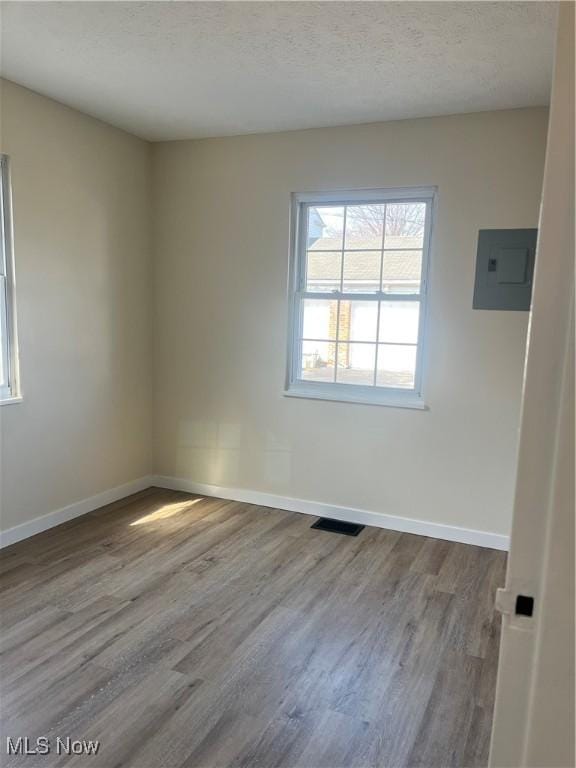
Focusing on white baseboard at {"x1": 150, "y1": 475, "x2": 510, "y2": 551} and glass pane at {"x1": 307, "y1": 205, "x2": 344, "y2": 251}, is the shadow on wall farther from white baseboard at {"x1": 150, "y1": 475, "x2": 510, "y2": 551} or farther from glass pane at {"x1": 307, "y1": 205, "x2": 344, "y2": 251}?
glass pane at {"x1": 307, "y1": 205, "x2": 344, "y2": 251}

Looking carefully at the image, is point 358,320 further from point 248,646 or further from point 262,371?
point 248,646

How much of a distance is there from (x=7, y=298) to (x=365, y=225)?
2.33 metres

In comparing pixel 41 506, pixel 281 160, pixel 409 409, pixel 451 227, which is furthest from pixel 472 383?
pixel 41 506

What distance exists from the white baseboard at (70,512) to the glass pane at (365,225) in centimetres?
250

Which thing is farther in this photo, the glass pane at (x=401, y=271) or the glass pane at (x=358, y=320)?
the glass pane at (x=358, y=320)

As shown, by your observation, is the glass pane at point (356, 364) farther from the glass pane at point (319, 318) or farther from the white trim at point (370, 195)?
the white trim at point (370, 195)

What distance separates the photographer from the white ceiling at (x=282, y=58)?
7.11 feet

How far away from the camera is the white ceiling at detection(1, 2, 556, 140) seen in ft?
7.11

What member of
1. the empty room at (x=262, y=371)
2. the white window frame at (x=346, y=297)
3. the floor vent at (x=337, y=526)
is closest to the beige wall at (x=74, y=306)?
the empty room at (x=262, y=371)

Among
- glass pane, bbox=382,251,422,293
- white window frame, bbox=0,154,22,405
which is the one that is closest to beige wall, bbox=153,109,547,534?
glass pane, bbox=382,251,422,293

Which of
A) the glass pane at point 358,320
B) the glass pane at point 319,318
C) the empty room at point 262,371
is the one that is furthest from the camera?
the glass pane at point 319,318

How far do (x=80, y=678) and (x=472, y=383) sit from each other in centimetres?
266

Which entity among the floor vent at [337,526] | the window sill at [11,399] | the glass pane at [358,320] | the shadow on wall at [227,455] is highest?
the glass pane at [358,320]

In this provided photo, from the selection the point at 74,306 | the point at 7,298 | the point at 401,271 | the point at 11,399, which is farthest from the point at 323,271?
the point at 11,399
